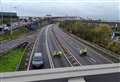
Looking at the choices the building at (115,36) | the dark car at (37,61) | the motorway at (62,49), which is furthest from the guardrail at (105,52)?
the dark car at (37,61)

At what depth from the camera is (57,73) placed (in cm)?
150

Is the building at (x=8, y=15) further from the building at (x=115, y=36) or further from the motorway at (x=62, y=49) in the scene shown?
the building at (x=115, y=36)

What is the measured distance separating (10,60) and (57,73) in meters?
0.43

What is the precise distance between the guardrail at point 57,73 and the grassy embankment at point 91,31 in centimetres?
46

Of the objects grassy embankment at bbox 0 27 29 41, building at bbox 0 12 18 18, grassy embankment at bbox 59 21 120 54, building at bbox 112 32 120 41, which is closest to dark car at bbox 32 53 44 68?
grassy embankment at bbox 0 27 29 41

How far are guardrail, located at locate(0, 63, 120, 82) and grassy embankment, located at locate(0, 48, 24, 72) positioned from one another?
0.30 ft

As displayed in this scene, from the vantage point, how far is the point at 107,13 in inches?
84.4

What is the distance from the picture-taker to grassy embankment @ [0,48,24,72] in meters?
1.49

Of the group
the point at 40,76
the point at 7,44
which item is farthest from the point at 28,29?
the point at 40,76

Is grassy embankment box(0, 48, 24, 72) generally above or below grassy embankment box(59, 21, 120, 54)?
below

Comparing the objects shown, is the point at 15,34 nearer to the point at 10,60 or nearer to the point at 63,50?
the point at 10,60

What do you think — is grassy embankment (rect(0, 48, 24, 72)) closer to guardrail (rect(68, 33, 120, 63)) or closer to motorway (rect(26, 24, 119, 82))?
motorway (rect(26, 24, 119, 82))

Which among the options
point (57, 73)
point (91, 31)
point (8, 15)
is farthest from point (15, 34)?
point (91, 31)

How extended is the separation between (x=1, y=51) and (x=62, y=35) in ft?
2.65
